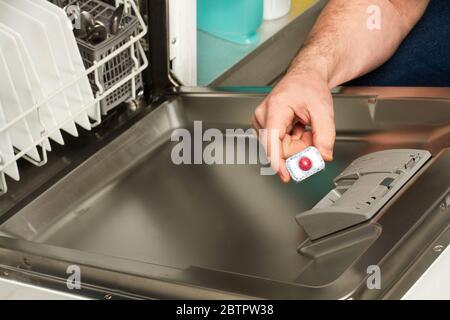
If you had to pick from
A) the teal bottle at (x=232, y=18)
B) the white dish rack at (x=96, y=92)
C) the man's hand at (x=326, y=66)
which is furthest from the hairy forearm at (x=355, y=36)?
the white dish rack at (x=96, y=92)

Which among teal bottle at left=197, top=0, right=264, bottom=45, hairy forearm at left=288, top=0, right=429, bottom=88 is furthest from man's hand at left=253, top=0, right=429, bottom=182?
teal bottle at left=197, top=0, right=264, bottom=45

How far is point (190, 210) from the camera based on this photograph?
45.9 inches

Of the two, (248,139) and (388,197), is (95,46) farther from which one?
(388,197)

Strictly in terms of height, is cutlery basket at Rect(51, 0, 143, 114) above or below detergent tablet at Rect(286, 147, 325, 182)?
above

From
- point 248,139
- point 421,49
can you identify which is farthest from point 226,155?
point 421,49

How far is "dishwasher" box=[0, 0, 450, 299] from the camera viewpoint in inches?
37.7

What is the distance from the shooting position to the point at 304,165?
1.12 m

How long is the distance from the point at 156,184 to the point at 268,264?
0.26 metres

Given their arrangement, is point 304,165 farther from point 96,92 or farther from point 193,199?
point 96,92

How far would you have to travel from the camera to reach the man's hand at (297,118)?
45.7 inches

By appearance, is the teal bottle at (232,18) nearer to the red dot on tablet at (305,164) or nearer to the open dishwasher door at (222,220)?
the open dishwasher door at (222,220)

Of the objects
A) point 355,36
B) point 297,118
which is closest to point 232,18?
point 355,36

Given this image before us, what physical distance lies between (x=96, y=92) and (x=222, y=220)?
0.28 m

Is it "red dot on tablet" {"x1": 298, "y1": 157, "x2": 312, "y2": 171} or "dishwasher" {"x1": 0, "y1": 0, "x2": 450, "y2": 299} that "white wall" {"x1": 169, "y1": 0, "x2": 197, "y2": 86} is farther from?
"red dot on tablet" {"x1": 298, "y1": 157, "x2": 312, "y2": 171}
